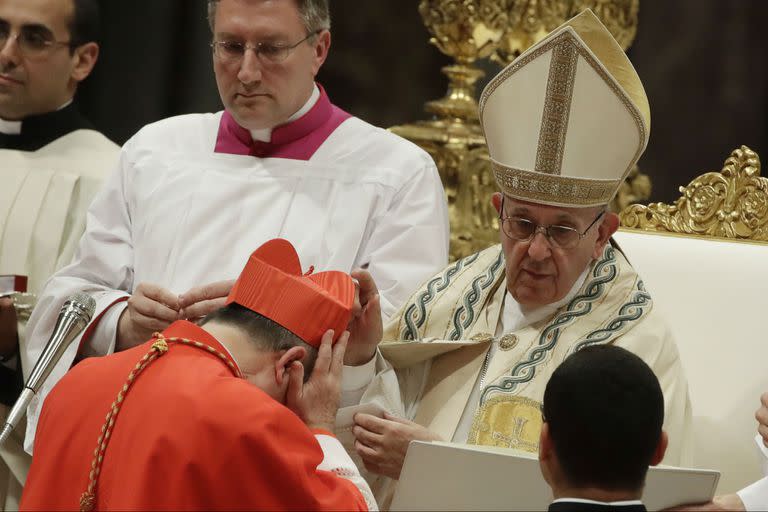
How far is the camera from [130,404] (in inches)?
111

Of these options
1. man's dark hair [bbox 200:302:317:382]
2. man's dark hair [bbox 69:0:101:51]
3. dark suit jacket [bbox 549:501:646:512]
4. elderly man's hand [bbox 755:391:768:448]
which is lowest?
elderly man's hand [bbox 755:391:768:448]

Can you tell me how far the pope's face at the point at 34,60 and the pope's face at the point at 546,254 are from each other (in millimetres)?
1871

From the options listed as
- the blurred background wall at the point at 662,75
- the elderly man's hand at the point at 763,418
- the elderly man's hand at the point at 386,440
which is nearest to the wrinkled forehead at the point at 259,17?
the elderly man's hand at the point at 386,440

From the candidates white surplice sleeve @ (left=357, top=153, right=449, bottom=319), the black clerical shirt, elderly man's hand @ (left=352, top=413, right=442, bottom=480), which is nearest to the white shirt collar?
white surplice sleeve @ (left=357, top=153, right=449, bottom=319)

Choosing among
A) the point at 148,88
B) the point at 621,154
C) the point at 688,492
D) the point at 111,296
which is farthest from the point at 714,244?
the point at 148,88

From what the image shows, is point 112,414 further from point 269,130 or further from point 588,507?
point 269,130

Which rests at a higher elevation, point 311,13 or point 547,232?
point 311,13

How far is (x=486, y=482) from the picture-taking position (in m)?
2.69

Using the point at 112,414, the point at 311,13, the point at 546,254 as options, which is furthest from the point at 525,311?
the point at 112,414

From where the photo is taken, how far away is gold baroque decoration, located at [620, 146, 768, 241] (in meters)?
4.05

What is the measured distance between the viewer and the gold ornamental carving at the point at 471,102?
18.6ft

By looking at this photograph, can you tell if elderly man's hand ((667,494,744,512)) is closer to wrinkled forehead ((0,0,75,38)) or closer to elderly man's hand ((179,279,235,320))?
elderly man's hand ((179,279,235,320))

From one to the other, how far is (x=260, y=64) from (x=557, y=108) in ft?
3.00

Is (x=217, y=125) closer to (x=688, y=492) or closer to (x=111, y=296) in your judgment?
(x=111, y=296)
